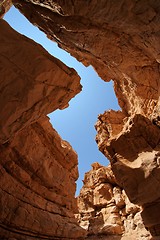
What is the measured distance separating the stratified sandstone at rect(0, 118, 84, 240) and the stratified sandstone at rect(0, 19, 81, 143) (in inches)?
113

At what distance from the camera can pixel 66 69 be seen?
24.8 ft

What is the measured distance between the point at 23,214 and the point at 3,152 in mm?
3187

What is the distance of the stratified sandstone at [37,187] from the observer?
9.42m

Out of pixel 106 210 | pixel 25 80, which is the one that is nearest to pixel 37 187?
pixel 25 80

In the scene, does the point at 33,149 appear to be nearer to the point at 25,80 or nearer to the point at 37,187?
the point at 37,187

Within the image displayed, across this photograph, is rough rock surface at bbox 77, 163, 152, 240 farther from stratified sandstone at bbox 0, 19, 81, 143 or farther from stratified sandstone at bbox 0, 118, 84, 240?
stratified sandstone at bbox 0, 19, 81, 143

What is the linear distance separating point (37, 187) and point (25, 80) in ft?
22.0

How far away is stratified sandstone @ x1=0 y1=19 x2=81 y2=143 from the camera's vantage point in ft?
21.5

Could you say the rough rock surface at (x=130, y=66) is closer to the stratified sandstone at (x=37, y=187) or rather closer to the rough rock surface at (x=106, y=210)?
the stratified sandstone at (x=37, y=187)

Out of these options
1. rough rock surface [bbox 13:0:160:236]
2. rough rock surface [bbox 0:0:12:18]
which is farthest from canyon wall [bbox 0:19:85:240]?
rough rock surface [bbox 0:0:12:18]

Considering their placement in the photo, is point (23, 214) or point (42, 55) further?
point (23, 214)

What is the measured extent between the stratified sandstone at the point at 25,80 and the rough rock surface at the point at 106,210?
1345cm

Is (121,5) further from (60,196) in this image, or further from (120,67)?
(60,196)

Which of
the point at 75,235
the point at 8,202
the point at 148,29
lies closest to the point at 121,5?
the point at 148,29
